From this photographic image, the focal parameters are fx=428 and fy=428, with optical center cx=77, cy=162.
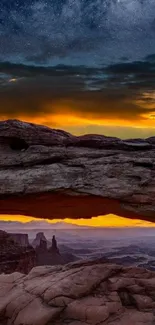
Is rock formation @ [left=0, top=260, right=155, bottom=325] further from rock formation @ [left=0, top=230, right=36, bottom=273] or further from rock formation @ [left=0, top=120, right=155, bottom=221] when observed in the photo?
rock formation @ [left=0, top=230, right=36, bottom=273]

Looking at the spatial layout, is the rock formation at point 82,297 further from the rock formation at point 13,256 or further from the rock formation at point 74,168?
the rock formation at point 13,256

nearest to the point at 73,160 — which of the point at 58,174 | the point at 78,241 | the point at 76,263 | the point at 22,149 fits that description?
the point at 58,174

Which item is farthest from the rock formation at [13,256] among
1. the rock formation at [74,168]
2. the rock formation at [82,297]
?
the rock formation at [74,168]

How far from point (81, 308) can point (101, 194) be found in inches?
175

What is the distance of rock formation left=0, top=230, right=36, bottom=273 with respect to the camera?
129 feet

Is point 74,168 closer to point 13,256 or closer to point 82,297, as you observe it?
point 82,297

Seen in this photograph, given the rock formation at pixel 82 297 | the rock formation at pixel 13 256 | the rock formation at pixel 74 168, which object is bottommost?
the rock formation at pixel 13 256

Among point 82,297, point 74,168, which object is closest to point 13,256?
point 82,297

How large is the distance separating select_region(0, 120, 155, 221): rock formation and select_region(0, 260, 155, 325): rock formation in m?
2.98

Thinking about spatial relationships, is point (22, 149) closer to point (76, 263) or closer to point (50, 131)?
point (50, 131)

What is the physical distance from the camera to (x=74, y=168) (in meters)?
17.7

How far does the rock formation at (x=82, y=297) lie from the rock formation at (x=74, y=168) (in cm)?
298

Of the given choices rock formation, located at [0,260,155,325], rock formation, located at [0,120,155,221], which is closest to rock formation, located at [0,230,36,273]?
rock formation, located at [0,260,155,325]

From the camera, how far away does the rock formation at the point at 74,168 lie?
17.1 metres
